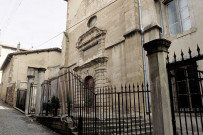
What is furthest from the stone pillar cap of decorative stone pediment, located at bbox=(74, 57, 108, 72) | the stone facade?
decorative stone pediment, located at bbox=(74, 57, 108, 72)

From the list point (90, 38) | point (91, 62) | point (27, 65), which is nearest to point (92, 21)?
point (90, 38)

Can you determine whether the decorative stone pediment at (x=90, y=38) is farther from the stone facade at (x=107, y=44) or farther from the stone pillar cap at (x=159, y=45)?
the stone pillar cap at (x=159, y=45)

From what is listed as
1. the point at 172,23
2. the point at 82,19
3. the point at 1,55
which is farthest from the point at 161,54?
the point at 1,55

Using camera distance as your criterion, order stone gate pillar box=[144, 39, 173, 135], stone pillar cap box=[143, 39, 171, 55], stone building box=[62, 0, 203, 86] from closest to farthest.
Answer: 1. stone gate pillar box=[144, 39, 173, 135]
2. stone pillar cap box=[143, 39, 171, 55]
3. stone building box=[62, 0, 203, 86]

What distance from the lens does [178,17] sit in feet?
24.2

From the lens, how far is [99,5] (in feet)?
40.0

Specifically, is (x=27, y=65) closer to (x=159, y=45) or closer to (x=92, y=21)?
(x=92, y=21)

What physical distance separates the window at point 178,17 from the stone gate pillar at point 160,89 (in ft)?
14.9

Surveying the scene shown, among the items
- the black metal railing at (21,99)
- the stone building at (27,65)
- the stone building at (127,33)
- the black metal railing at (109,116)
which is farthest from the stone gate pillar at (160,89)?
the stone building at (27,65)

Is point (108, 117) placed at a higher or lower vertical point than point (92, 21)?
lower

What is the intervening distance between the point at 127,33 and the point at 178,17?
8.31ft

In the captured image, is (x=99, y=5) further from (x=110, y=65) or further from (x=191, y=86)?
(x=191, y=86)

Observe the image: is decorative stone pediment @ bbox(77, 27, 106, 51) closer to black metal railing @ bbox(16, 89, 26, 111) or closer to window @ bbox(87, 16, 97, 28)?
window @ bbox(87, 16, 97, 28)

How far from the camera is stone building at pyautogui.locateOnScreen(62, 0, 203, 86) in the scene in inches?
274
